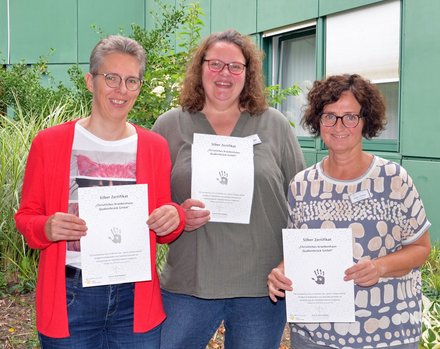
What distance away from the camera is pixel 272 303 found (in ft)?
9.11

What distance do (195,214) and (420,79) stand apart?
5.43 m

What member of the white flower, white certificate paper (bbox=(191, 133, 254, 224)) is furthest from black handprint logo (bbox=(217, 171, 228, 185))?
the white flower

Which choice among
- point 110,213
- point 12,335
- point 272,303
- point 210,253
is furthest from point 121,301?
point 12,335

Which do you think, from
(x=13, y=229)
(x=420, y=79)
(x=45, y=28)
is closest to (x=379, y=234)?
(x=13, y=229)

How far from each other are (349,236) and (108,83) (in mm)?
1111

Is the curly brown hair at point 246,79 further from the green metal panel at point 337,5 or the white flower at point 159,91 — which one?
the green metal panel at point 337,5

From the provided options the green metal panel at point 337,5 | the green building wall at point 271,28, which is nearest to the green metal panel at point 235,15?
the green building wall at point 271,28

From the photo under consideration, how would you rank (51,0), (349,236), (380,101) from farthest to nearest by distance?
(51,0) → (380,101) → (349,236)

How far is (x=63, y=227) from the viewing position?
2164 millimetres

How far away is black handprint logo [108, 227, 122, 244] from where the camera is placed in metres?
2.33

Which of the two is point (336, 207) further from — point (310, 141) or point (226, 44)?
point (310, 141)

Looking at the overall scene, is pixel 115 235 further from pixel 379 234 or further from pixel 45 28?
pixel 45 28

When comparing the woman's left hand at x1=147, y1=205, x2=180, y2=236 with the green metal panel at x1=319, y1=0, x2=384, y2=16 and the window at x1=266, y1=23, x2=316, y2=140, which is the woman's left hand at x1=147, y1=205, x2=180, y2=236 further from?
the window at x1=266, y1=23, x2=316, y2=140

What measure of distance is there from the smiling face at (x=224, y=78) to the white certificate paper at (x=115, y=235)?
0.70 m
